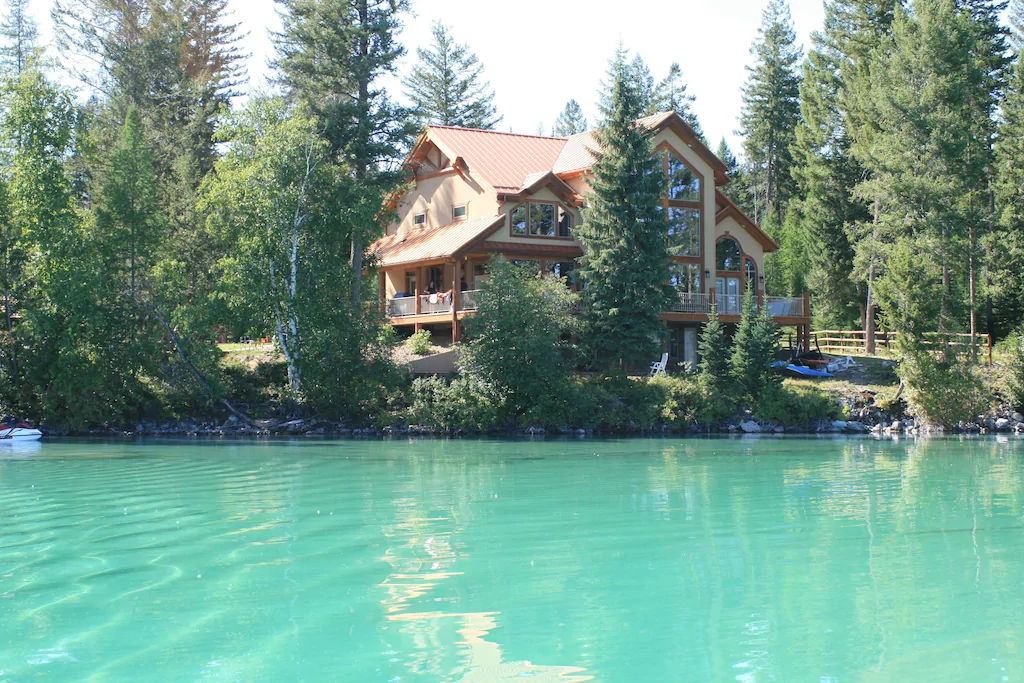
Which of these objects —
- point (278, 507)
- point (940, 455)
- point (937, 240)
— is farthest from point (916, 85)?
point (278, 507)

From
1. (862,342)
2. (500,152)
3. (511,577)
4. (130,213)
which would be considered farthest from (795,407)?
(511,577)

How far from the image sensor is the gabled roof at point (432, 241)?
38.5m

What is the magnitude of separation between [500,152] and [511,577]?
112ft

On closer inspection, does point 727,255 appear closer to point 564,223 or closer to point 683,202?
point 683,202

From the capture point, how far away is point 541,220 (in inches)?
1580

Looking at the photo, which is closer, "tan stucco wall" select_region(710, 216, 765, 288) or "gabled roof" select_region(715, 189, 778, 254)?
"gabled roof" select_region(715, 189, 778, 254)

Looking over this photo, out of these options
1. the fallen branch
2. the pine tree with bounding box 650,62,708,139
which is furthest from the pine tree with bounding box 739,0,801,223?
the fallen branch

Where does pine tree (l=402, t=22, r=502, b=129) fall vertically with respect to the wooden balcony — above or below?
above

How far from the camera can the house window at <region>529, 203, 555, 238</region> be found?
39906mm

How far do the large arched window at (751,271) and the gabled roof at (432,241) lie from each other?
11407 mm

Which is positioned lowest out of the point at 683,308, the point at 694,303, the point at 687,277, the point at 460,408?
the point at 460,408

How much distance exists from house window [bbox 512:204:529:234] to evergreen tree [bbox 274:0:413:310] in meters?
4.81

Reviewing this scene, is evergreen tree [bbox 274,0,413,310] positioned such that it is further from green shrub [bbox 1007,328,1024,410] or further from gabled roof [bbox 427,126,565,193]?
green shrub [bbox 1007,328,1024,410]

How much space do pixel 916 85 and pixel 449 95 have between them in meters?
27.7
